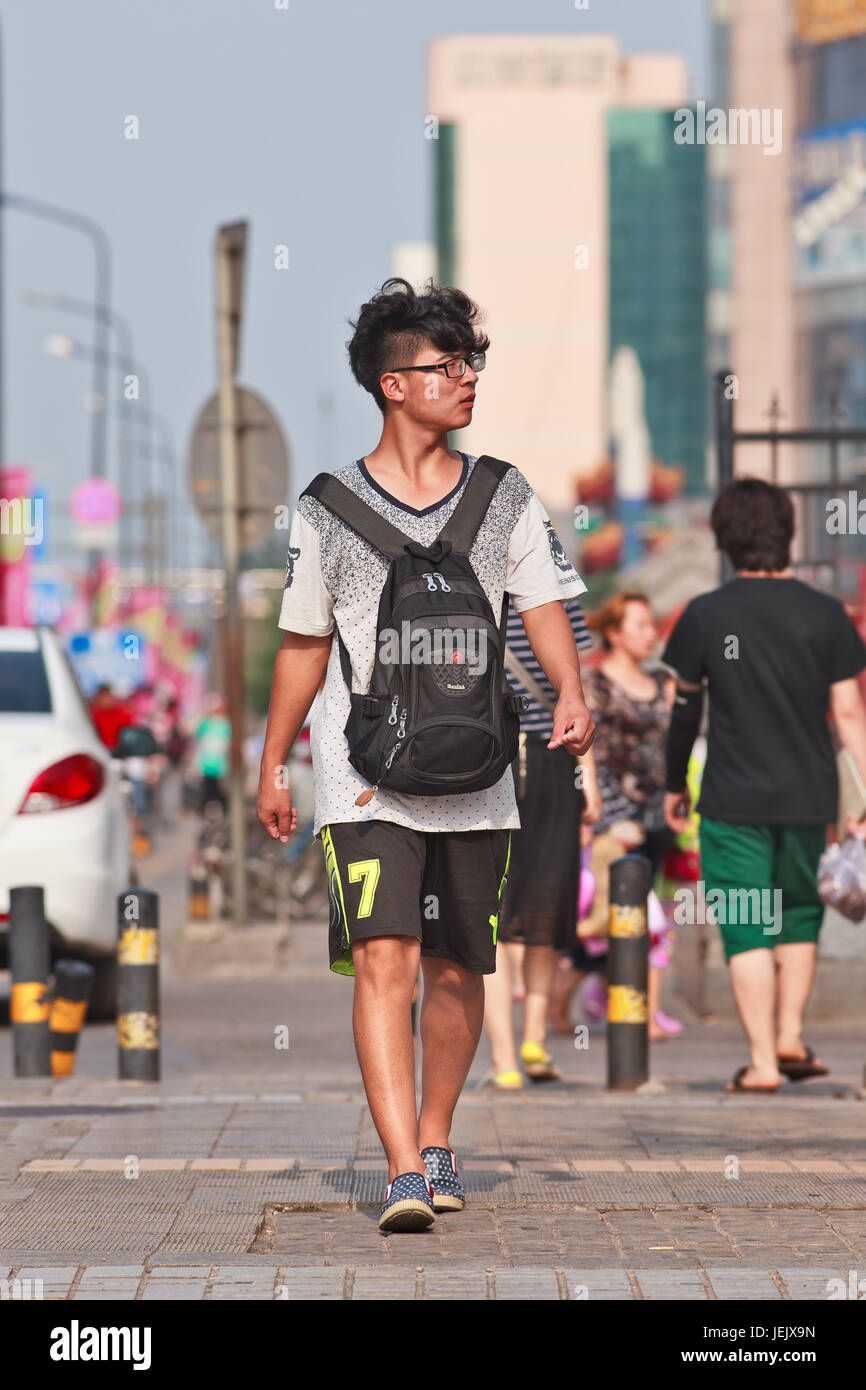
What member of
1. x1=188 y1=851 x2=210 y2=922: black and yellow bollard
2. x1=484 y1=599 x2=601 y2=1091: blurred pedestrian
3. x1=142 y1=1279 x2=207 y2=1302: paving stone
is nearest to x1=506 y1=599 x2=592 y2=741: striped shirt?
x1=484 y1=599 x2=601 y2=1091: blurred pedestrian

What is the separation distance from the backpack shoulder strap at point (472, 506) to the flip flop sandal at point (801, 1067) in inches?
123

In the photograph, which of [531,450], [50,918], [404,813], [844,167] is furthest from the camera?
[531,450]

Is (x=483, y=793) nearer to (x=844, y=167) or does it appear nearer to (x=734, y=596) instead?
(x=734, y=596)

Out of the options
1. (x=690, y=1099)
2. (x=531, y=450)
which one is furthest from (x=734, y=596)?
(x=531, y=450)

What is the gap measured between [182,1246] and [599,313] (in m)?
150

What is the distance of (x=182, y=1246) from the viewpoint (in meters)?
4.61

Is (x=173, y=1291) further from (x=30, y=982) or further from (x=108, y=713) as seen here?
(x=108, y=713)

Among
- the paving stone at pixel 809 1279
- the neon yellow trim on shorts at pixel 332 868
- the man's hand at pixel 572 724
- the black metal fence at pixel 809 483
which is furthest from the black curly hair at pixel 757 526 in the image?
the paving stone at pixel 809 1279

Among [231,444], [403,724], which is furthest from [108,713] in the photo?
[403,724]

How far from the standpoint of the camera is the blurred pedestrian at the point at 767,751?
7508 millimetres

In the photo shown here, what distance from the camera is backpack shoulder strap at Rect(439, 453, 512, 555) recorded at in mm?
5105

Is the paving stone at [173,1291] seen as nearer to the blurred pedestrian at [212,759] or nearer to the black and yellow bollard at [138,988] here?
the black and yellow bollard at [138,988]

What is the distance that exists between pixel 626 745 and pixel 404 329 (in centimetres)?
448
